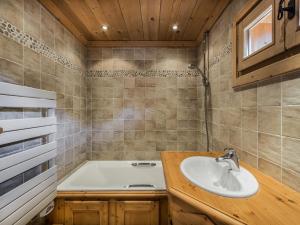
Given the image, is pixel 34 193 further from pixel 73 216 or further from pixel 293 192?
pixel 293 192

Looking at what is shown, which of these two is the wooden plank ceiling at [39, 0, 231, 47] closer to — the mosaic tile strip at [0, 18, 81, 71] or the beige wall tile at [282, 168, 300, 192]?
the mosaic tile strip at [0, 18, 81, 71]

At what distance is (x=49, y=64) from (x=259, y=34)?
1.86 meters

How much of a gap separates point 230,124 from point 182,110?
3.81ft

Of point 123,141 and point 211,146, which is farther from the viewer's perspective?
point 123,141

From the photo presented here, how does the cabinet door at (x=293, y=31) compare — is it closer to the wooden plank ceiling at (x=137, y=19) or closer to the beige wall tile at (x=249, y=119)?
the beige wall tile at (x=249, y=119)

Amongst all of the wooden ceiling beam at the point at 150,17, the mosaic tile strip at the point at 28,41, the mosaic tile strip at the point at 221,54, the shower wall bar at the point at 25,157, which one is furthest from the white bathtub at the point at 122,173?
the wooden ceiling beam at the point at 150,17

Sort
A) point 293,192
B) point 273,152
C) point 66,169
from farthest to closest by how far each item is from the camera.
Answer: point 66,169 < point 273,152 < point 293,192

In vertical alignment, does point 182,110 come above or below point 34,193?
above

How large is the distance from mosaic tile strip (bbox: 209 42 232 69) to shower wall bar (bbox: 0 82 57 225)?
66.5 inches

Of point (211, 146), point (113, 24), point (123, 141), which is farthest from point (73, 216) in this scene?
point (113, 24)

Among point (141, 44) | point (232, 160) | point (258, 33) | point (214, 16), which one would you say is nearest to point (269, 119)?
point (232, 160)

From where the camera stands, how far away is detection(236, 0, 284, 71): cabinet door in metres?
1.11

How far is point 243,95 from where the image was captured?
4.98 feet

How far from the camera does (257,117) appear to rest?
1330 millimetres
